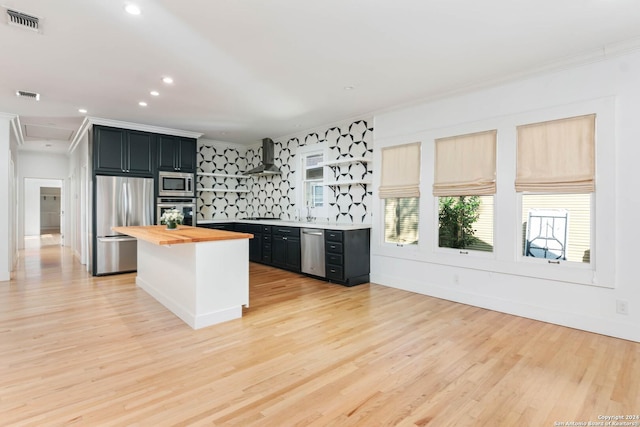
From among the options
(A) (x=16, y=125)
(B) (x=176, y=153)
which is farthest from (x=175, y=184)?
(A) (x=16, y=125)

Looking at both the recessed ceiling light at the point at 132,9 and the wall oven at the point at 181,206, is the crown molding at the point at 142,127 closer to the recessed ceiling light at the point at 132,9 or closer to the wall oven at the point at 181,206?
the wall oven at the point at 181,206

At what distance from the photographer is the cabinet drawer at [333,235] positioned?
493cm

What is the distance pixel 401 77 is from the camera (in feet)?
12.3

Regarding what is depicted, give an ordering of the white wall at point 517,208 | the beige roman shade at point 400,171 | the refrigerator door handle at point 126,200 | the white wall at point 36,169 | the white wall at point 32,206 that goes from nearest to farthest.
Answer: the white wall at point 517,208 < the beige roman shade at point 400,171 < the refrigerator door handle at point 126,200 < the white wall at point 36,169 < the white wall at point 32,206

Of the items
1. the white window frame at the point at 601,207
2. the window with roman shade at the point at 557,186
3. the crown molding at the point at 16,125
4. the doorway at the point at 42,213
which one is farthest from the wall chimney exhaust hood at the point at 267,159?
the doorway at the point at 42,213

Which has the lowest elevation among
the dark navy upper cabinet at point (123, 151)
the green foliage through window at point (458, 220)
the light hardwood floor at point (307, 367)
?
the light hardwood floor at point (307, 367)

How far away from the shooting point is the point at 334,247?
501cm

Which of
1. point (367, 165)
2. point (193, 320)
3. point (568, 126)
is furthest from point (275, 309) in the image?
point (568, 126)

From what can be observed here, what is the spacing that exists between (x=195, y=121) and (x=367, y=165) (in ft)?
9.84

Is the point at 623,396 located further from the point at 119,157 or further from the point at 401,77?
the point at 119,157

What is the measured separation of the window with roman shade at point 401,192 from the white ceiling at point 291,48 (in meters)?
0.75

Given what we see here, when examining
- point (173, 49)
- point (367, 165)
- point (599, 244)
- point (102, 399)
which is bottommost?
point (102, 399)

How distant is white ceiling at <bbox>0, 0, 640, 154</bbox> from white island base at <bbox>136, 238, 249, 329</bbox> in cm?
188

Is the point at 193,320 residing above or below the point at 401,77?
below
